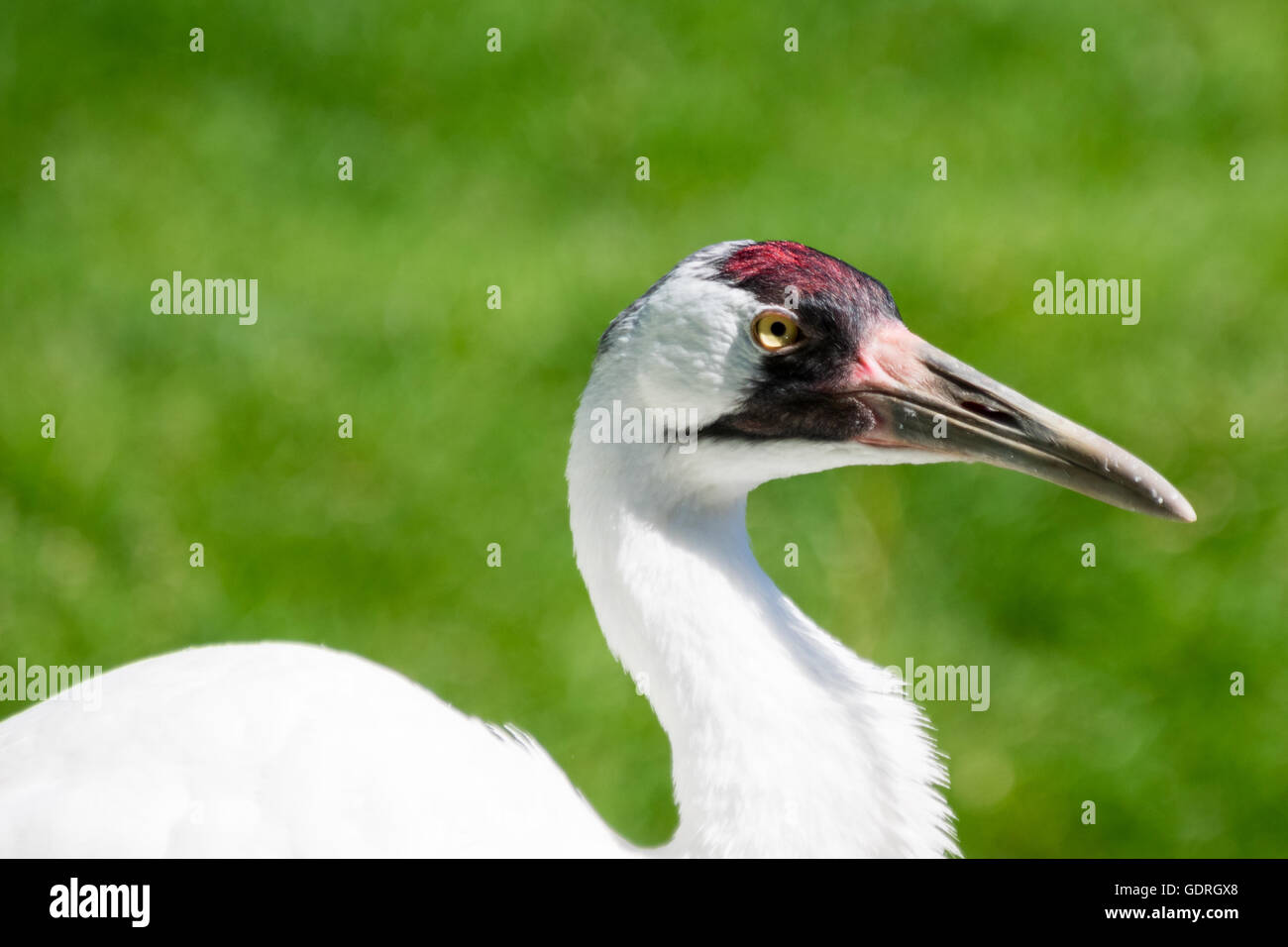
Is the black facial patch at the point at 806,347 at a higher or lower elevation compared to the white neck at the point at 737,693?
higher

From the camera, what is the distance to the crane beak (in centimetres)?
268

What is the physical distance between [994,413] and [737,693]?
0.75m

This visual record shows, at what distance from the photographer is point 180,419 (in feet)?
18.5

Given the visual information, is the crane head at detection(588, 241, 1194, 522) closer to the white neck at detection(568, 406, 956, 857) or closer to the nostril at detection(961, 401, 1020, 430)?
the nostril at detection(961, 401, 1020, 430)

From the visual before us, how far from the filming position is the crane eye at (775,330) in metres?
→ 2.71

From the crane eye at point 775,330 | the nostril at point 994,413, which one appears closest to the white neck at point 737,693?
the crane eye at point 775,330

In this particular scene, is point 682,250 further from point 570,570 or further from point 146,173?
point 146,173

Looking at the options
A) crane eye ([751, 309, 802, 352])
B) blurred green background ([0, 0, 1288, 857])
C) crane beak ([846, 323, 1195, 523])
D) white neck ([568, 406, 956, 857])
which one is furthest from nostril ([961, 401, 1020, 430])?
blurred green background ([0, 0, 1288, 857])

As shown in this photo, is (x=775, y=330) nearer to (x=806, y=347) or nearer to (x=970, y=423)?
(x=806, y=347)

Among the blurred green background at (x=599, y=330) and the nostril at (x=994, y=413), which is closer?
the nostril at (x=994, y=413)

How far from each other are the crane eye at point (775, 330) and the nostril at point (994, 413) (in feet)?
1.22

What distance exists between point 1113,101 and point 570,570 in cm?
405

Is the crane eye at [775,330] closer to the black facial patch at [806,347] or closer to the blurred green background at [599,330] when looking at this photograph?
the black facial patch at [806,347]

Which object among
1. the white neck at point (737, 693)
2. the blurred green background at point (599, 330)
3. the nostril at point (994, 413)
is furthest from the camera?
the blurred green background at point (599, 330)
